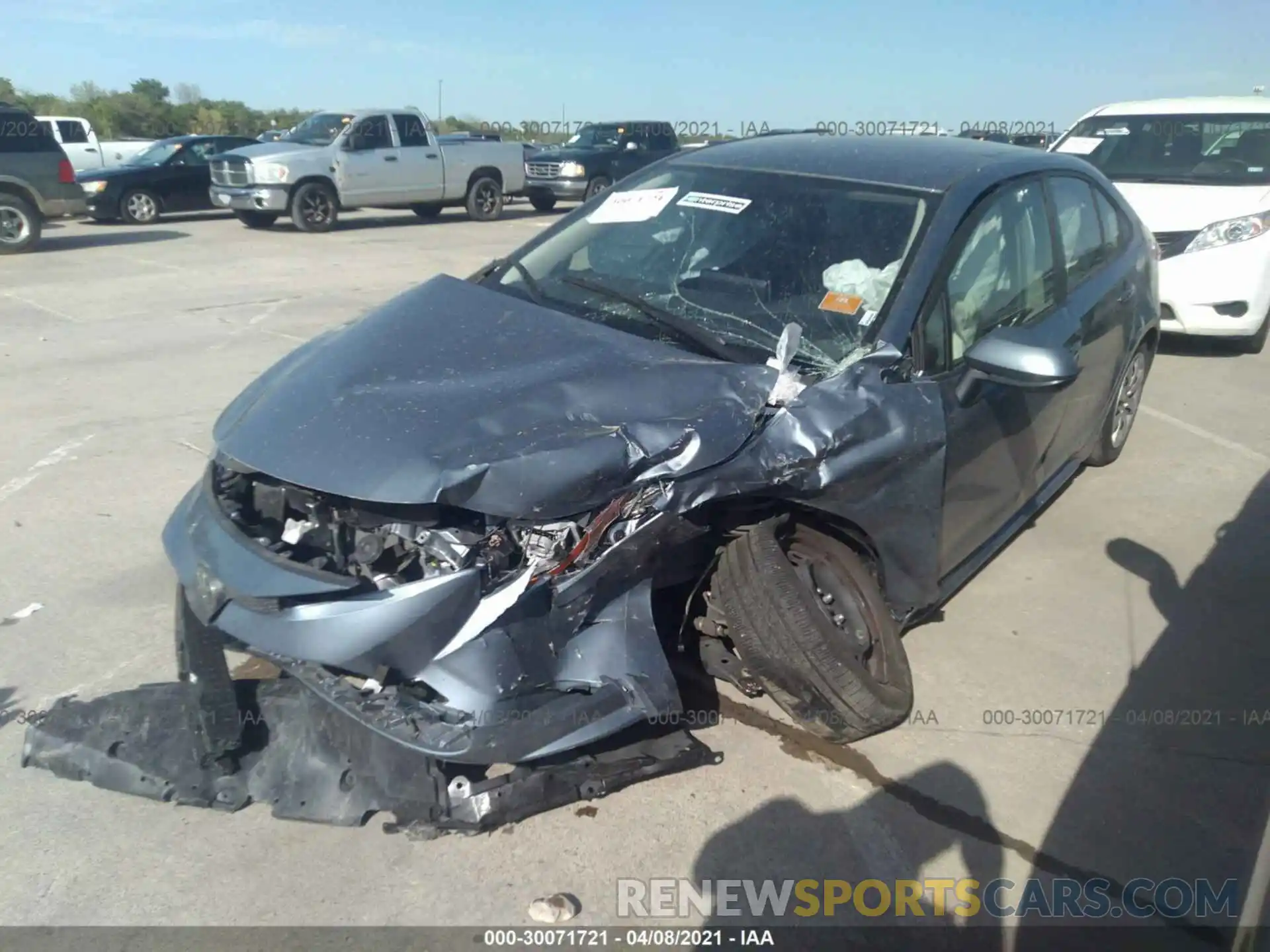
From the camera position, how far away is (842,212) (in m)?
3.63

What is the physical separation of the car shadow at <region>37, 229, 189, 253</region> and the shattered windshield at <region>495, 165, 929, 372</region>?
12974 mm

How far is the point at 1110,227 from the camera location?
16.6ft

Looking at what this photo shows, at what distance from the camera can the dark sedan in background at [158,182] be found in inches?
651

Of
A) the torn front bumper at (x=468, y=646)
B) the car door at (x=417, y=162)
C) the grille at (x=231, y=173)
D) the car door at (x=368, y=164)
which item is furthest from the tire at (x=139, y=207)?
the torn front bumper at (x=468, y=646)

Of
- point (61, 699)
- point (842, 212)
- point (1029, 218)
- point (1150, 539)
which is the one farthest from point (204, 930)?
point (1150, 539)

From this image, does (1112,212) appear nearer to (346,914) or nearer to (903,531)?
(903,531)

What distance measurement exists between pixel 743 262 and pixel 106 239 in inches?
573

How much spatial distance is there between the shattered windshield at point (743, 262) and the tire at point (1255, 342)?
21.4ft

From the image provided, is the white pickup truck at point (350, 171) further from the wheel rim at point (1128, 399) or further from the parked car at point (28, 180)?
the wheel rim at point (1128, 399)

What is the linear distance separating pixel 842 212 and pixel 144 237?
580 inches

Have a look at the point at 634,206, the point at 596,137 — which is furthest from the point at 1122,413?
the point at 596,137

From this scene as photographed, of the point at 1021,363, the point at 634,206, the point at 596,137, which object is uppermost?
the point at 634,206

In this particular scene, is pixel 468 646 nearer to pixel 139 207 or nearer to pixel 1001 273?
pixel 1001 273

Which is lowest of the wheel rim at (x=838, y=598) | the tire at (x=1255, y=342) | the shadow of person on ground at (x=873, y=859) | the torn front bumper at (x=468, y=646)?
the tire at (x=1255, y=342)
